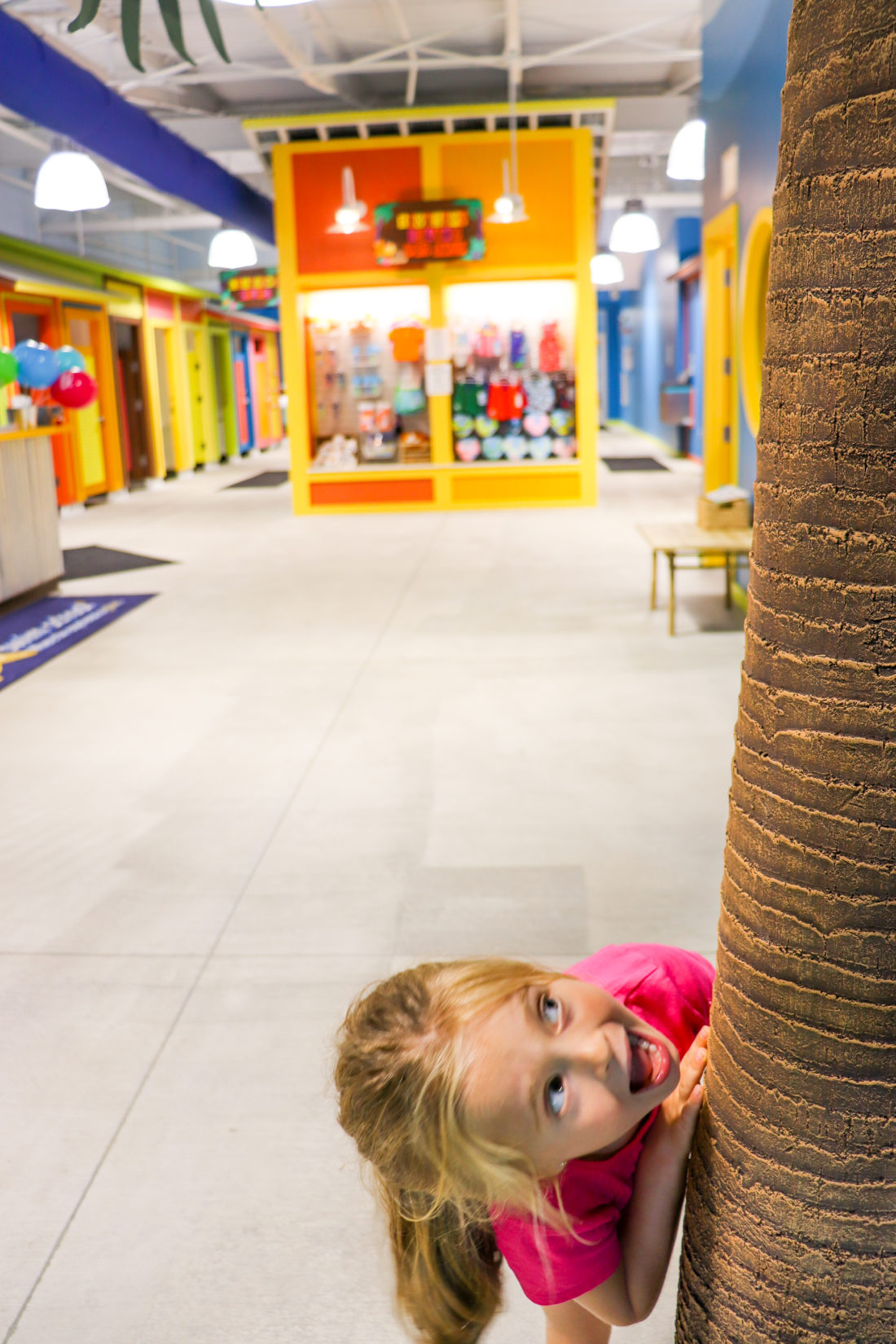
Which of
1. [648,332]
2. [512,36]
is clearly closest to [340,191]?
[512,36]

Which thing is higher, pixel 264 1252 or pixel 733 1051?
pixel 733 1051

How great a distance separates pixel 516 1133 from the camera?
939 millimetres

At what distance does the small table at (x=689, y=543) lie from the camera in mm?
5711

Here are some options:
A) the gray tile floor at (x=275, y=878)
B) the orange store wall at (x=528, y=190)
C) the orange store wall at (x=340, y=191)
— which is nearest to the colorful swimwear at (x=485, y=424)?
the orange store wall at (x=528, y=190)

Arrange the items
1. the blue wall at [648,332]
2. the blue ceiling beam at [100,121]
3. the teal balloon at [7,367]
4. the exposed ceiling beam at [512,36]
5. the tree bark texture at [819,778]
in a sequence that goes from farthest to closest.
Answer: the blue wall at [648,332] → the exposed ceiling beam at [512,36] → the teal balloon at [7,367] → the blue ceiling beam at [100,121] → the tree bark texture at [819,778]

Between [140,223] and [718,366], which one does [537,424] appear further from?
[140,223]

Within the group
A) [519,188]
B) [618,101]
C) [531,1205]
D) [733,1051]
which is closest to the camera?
[733,1051]

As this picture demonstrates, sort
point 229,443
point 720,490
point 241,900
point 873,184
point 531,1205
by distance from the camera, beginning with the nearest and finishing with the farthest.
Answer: point 873,184 → point 531,1205 → point 241,900 → point 720,490 → point 229,443

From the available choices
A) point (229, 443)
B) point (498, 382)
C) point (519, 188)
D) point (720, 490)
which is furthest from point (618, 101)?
point (229, 443)

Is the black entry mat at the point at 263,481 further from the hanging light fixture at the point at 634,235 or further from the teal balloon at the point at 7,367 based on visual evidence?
the teal balloon at the point at 7,367

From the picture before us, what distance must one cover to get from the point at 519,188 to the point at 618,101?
1.87 m

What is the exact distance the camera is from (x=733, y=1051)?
853mm

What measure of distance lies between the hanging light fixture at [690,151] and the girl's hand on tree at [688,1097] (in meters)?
7.59

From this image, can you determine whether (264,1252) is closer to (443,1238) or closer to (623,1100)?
(443,1238)
